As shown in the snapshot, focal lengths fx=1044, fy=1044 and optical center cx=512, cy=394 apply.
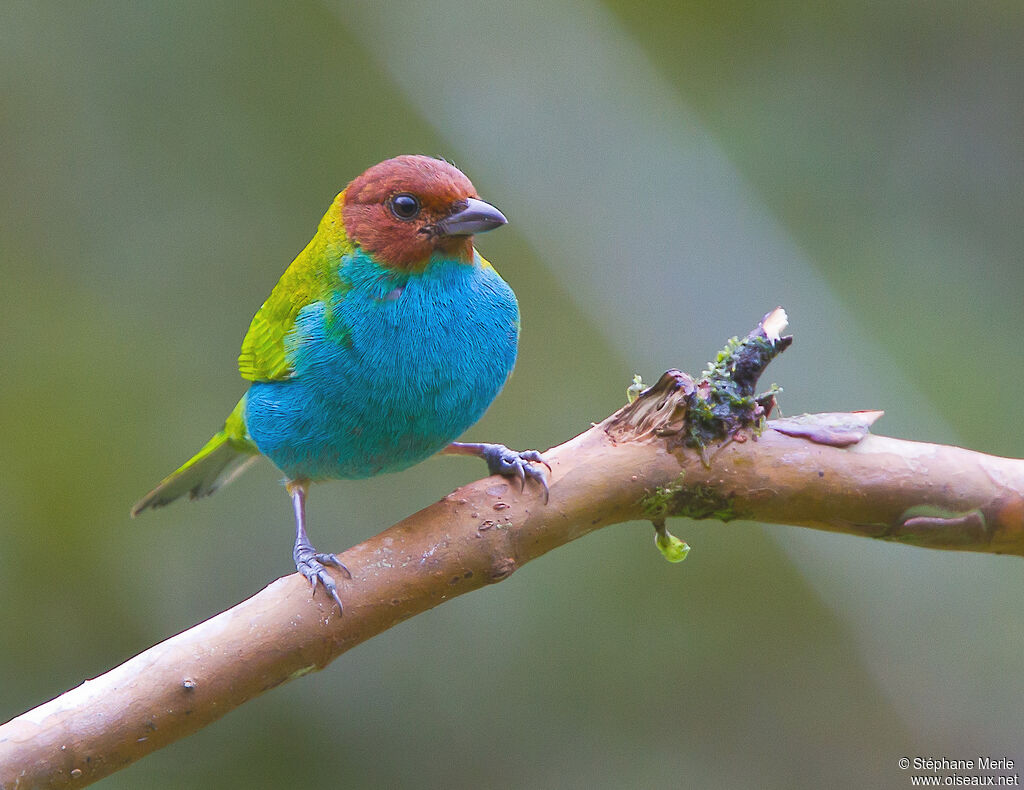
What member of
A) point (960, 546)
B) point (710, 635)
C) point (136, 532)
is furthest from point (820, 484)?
point (136, 532)

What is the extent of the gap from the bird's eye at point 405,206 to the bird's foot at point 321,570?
0.87 m

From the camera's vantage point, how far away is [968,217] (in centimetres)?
527

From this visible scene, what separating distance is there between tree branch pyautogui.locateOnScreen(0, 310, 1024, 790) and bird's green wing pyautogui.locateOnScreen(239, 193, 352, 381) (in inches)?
29.8

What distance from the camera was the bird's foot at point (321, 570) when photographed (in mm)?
2148

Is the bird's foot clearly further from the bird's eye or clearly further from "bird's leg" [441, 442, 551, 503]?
the bird's eye

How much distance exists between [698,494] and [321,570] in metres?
0.83

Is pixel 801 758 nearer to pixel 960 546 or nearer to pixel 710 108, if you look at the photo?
pixel 960 546

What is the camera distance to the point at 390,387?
100 inches

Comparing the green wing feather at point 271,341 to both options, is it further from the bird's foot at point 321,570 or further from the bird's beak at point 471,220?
the bird's foot at point 321,570

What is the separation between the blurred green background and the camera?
4.27 m

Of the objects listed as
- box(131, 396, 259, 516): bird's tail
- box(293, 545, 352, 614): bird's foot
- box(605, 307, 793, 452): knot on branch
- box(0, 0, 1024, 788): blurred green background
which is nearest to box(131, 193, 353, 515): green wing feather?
box(131, 396, 259, 516): bird's tail

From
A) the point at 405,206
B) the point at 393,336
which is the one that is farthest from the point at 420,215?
the point at 393,336

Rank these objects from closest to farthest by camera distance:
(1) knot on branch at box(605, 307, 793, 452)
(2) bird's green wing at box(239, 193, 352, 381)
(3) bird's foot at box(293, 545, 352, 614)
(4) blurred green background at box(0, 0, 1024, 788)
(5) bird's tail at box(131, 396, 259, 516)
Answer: (3) bird's foot at box(293, 545, 352, 614), (1) knot on branch at box(605, 307, 793, 452), (2) bird's green wing at box(239, 193, 352, 381), (5) bird's tail at box(131, 396, 259, 516), (4) blurred green background at box(0, 0, 1024, 788)

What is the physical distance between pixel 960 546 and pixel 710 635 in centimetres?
236
